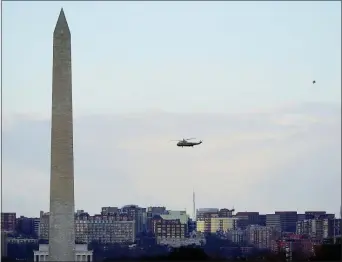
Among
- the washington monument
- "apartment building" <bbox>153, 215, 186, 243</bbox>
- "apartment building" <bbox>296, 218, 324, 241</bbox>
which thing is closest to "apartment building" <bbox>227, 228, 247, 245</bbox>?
"apartment building" <bbox>153, 215, 186, 243</bbox>

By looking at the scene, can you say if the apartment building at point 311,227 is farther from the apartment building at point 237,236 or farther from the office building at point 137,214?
the office building at point 137,214

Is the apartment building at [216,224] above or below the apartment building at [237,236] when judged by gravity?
above

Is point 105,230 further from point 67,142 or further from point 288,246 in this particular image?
point 67,142

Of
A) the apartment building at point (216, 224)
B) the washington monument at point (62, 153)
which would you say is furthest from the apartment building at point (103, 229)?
the washington monument at point (62, 153)

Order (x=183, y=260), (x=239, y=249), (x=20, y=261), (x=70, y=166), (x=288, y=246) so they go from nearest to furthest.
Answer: (x=70, y=166) → (x=183, y=260) → (x=20, y=261) → (x=288, y=246) → (x=239, y=249)

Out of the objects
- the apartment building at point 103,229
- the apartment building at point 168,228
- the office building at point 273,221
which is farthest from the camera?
the apartment building at point 168,228

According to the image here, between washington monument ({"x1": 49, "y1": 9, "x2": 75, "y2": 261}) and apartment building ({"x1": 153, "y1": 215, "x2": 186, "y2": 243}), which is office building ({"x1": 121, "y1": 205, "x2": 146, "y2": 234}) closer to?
apartment building ({"x1": 153, "y1": 215, "x2": 186, "y2": 243})

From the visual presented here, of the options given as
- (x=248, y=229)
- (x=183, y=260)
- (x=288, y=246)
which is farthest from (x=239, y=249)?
(x=183, y=260)

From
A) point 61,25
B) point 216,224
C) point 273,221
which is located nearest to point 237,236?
point 273,221
